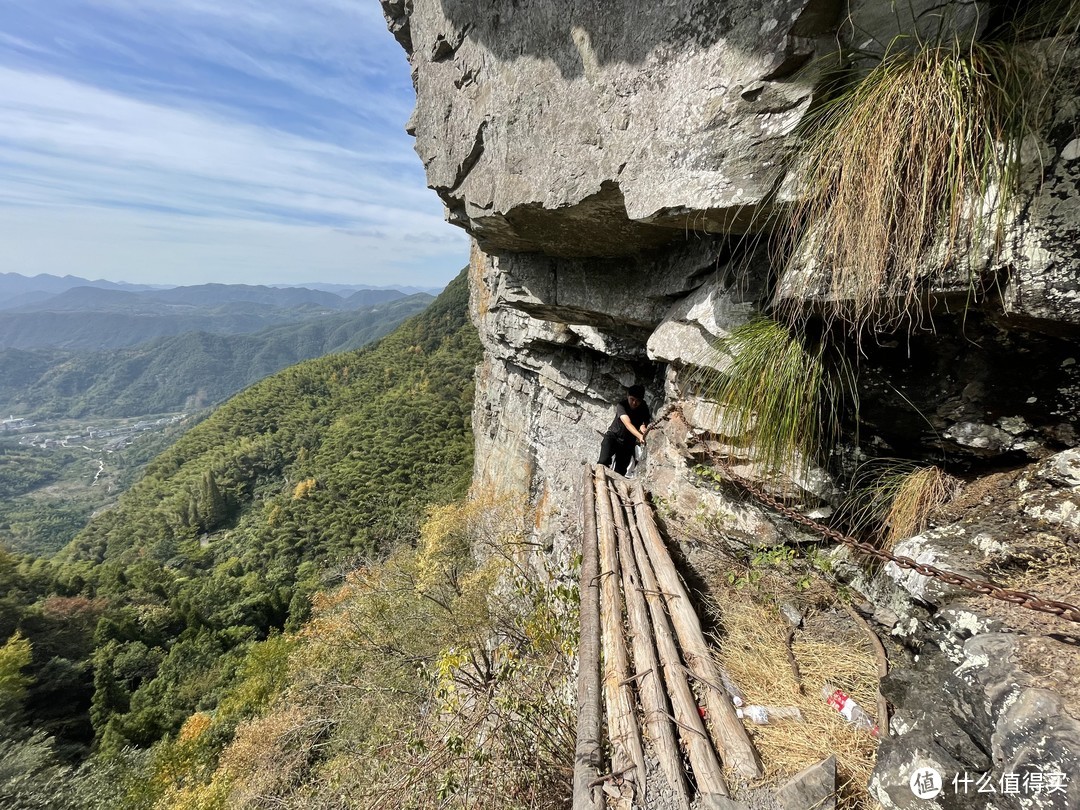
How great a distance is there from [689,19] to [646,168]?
1.19 metres

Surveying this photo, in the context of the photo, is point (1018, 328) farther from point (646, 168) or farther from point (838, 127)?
point (646, 168)

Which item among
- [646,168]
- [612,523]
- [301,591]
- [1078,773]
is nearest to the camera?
[1078,773]

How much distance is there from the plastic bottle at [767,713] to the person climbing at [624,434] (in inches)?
214

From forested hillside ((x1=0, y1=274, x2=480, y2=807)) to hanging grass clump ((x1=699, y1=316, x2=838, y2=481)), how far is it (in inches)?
958

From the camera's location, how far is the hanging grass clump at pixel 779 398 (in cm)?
377

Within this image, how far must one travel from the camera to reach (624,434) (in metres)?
8.36

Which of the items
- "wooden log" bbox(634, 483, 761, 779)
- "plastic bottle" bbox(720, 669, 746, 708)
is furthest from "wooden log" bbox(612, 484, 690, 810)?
"plastic bottle" bbox(720, 669, 746, 708)

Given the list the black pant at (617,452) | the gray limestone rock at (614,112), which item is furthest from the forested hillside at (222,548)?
the gray limestone rock at (614,112)

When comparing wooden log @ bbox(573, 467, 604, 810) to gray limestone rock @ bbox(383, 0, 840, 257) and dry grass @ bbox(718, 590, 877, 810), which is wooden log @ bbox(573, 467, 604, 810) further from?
gray limestone rock @ bbox(383, 0, 840, 257)

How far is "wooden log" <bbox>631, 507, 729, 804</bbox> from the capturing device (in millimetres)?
2314

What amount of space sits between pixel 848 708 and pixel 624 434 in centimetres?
584

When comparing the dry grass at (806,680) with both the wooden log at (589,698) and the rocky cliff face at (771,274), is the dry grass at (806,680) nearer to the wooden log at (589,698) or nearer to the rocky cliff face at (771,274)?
the rocky cliff face at (771,274)

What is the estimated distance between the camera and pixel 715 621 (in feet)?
12.3

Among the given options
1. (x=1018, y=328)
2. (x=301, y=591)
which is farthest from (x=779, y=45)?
(x=301, y=591)
